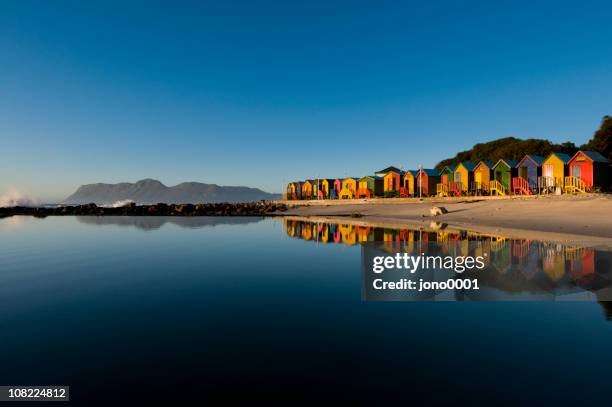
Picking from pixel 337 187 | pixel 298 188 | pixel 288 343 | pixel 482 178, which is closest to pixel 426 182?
pixel 482 178

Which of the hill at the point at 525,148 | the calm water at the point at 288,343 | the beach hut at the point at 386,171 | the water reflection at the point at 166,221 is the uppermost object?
Result: the hill at the point at 525,148

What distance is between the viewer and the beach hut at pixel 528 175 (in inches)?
1700

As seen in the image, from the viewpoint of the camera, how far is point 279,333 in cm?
547

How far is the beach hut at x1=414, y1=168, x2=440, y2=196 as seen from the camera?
5559 centimetres

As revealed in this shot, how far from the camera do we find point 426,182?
2205 inches

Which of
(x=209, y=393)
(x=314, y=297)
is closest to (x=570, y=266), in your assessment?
(x=314, y=297)

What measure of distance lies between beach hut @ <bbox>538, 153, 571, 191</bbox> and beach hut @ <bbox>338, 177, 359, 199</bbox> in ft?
99.8

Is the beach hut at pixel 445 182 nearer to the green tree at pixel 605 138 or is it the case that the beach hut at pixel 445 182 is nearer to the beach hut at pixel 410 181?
the beach hut at pixel 410 181

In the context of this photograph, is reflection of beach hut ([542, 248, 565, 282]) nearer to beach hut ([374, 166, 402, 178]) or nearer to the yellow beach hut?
the yellow beach hut

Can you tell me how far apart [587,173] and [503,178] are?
30.2 ft

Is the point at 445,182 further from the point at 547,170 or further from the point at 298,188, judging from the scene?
the point at 298,188

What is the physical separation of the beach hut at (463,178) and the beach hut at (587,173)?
37.2 ft

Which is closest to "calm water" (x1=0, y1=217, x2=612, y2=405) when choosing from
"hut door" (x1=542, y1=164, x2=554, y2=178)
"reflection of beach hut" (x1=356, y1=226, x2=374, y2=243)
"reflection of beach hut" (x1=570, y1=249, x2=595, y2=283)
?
"reflection of beach hut" (x1=570, y1=249, x2=595, y2=283)

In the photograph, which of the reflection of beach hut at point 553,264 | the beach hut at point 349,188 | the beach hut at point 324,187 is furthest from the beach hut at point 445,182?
the reflection of beach hut at point 553,264
